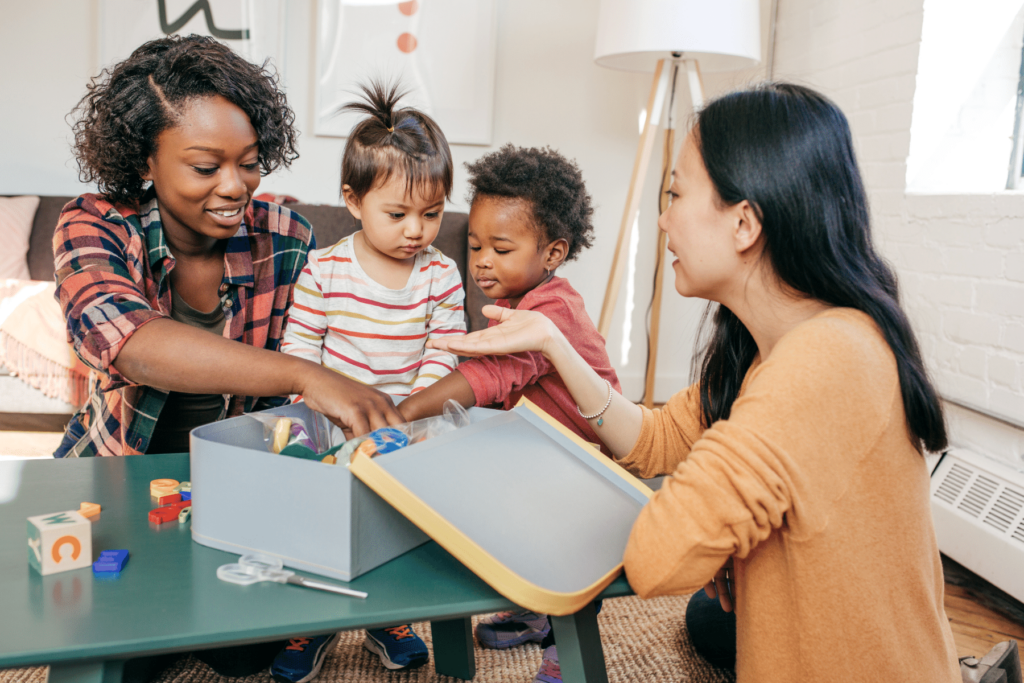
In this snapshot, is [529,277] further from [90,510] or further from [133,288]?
[90,510]

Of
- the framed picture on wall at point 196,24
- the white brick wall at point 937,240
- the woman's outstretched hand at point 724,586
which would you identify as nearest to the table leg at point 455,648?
the woman's outstretched hand at point 724,586

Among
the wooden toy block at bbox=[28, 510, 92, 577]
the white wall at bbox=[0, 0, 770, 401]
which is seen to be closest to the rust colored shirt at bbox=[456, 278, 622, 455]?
the wooden toy block at bbox=[28, 510, 92, 577]

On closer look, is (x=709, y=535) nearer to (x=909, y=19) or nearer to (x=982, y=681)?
(x=982, y=681)

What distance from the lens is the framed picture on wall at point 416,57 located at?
329cm

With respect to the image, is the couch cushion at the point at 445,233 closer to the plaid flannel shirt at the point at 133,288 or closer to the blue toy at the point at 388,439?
the plaid flannel shirt at the point at 133,288

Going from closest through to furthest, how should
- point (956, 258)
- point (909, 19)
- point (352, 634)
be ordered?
point (352, 634) < point (956, 258) < point (909, 19)

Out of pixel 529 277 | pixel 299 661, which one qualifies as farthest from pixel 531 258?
pixel 299 661

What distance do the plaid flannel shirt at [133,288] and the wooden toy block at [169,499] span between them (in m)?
0.28

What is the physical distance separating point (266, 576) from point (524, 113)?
3.15 meters

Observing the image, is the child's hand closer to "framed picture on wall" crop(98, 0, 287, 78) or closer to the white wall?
the white wall

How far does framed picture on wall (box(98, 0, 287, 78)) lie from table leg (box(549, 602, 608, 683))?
121 inches

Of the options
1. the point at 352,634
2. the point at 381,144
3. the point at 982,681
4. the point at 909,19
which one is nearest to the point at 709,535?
the point at 982,681

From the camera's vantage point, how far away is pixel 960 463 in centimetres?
209

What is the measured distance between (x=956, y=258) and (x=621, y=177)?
6.10 feet
